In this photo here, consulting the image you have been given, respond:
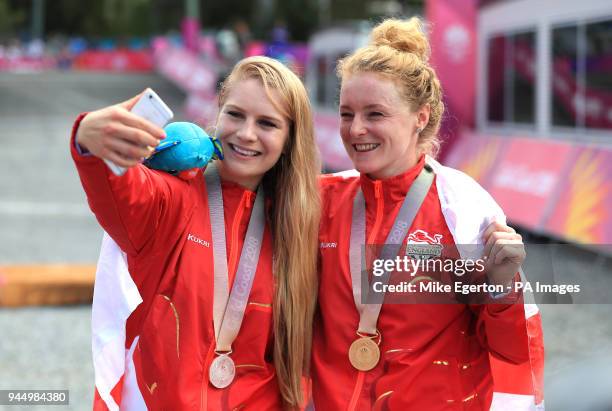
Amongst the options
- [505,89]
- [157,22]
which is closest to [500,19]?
[505,89]

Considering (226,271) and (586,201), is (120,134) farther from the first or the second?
(586,201)

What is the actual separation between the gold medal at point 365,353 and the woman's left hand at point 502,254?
404 millimetres

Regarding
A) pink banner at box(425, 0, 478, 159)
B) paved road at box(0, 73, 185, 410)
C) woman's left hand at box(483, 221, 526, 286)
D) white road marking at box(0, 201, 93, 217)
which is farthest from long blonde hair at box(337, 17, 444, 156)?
pink banner at box(425, 0, 478, 159)

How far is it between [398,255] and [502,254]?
1.15 feet

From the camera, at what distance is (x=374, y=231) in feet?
8.59

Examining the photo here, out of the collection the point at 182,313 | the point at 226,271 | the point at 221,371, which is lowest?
the point at 221,371

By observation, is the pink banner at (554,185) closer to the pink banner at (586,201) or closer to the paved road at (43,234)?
the pink banner at (586,201)

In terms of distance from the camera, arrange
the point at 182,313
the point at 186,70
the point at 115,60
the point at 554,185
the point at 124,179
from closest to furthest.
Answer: the point at 124,179 → the point at 182,313 → the point at 554,185 → the point at 186,70 → the point at 115,60

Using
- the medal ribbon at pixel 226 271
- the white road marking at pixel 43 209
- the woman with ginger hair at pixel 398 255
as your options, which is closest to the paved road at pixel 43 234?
the white road marking at pixel 43 209

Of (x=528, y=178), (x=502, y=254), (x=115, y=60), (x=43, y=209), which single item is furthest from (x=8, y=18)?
(x=502, y=254)

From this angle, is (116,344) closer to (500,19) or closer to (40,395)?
(40,395)

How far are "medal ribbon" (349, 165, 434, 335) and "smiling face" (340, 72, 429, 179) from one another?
0.12 m

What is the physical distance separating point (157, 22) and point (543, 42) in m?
53.8

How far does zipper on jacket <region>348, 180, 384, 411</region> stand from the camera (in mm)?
2508
